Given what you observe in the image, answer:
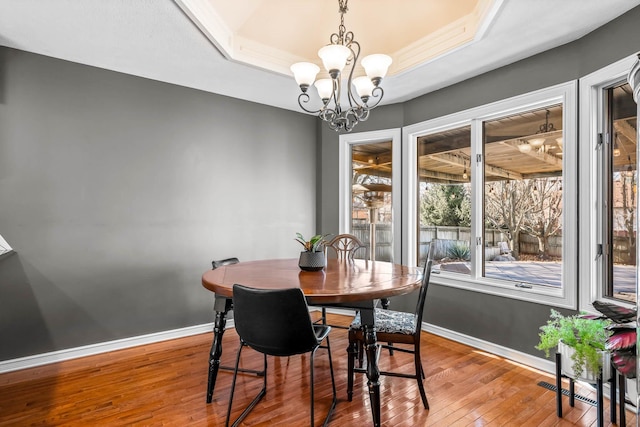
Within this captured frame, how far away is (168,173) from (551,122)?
136 inches

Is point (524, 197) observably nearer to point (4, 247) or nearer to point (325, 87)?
point (325, 87)

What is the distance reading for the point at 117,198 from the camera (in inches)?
125

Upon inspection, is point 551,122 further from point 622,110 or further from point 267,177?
point 267,177

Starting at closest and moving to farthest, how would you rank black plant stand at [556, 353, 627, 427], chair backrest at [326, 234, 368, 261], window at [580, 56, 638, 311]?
black plant stand at [556, 353, 627, 427] < window at [580, 56, 638, 311] < chair backrest at [326, 234, 368, 261]

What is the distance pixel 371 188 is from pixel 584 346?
105 inches

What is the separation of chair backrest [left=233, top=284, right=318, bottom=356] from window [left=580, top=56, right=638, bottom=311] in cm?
210

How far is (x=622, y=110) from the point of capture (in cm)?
239

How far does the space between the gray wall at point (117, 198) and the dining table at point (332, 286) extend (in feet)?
3.79

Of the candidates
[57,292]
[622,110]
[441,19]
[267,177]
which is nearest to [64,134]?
[57,292]

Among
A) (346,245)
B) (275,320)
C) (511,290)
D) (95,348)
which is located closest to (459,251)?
(511,290)

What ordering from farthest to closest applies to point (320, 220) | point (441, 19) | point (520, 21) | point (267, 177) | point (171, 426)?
point (320, 220) → point (267, 177) → point (441, 19) → point (520, 21) → point (171, 426)

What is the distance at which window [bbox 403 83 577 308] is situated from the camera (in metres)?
2.70

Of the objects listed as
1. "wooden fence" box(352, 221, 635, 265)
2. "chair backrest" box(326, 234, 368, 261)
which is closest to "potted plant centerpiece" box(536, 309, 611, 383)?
"wooden fence" box(352, 221, 635, 265)

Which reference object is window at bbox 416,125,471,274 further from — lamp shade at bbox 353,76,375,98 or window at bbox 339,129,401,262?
lamp shade at bbox 353,76,375,98
